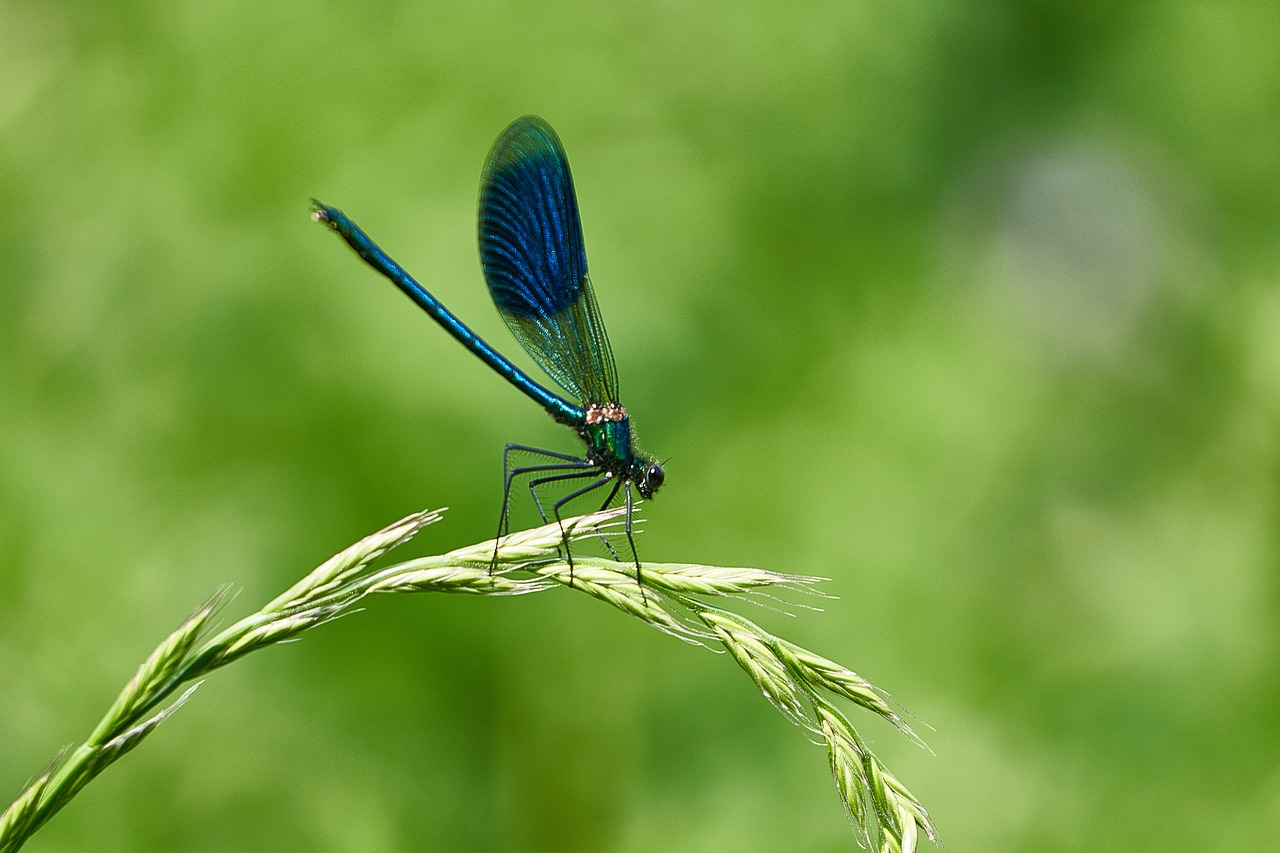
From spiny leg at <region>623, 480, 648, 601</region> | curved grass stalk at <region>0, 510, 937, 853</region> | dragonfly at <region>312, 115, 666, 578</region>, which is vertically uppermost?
dragonfly at <region>312, 115, 666, 578</region>

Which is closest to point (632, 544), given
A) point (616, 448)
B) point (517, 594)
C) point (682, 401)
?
point (517, 594)

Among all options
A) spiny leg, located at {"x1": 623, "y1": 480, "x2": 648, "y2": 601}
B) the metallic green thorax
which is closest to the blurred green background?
the metallic green thorax

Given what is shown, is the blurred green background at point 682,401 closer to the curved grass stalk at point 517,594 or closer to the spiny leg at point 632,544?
the spiny leg at point 632,544

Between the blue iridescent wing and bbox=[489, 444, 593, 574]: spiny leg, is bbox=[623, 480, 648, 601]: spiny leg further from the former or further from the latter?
the blue iridescent wing

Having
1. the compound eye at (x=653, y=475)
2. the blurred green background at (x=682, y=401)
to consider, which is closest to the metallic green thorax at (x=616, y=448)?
→ the compound eye at (x=653, y=475)

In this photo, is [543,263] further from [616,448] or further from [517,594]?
[517,594]

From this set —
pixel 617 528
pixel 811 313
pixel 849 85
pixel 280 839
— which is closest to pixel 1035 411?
pixel 811 313

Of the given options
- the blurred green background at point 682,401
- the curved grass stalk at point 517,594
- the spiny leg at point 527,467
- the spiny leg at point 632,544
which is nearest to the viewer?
the curved grass stalk at point 517,594
